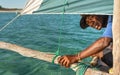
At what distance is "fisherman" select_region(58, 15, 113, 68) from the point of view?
510 cm

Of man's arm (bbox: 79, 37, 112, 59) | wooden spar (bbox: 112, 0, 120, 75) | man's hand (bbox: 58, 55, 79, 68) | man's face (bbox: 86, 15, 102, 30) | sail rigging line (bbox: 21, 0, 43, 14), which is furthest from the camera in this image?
sail rigging line (bbox: 21, 0, 43, 14)

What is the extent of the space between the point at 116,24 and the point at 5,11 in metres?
→ 129

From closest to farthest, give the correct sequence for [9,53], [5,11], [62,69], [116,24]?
[116,24], [62,69], [9,53], [5,11]

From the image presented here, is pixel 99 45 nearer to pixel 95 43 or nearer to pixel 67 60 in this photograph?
pixel 95 43

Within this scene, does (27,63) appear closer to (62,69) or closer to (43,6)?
(62,69)

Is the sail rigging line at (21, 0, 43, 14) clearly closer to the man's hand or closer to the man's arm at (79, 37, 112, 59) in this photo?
the man's hand

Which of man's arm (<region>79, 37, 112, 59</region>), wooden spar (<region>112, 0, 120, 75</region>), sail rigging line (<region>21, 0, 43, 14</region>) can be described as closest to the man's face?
man's arm (<region>79, 37, 112, 59</region>)

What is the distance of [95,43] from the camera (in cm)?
514

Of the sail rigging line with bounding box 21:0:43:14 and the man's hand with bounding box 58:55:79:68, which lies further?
the sail rigging line with bounding box 21:0:43:14

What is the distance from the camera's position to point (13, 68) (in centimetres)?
1263

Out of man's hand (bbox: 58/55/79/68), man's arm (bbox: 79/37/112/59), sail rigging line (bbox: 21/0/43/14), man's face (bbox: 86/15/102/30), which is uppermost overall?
sail rigging line (bbox: 21/0/43/14)

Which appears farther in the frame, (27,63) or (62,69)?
(27,63)

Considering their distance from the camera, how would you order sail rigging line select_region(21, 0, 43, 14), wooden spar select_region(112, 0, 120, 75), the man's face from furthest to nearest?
sail rigging line select_region(21, 0, 43, 14) < the man's face < wooden spar select_region(112, 0, 120, 75)

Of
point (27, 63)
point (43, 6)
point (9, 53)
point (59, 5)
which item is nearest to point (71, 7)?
point (59, 5)
